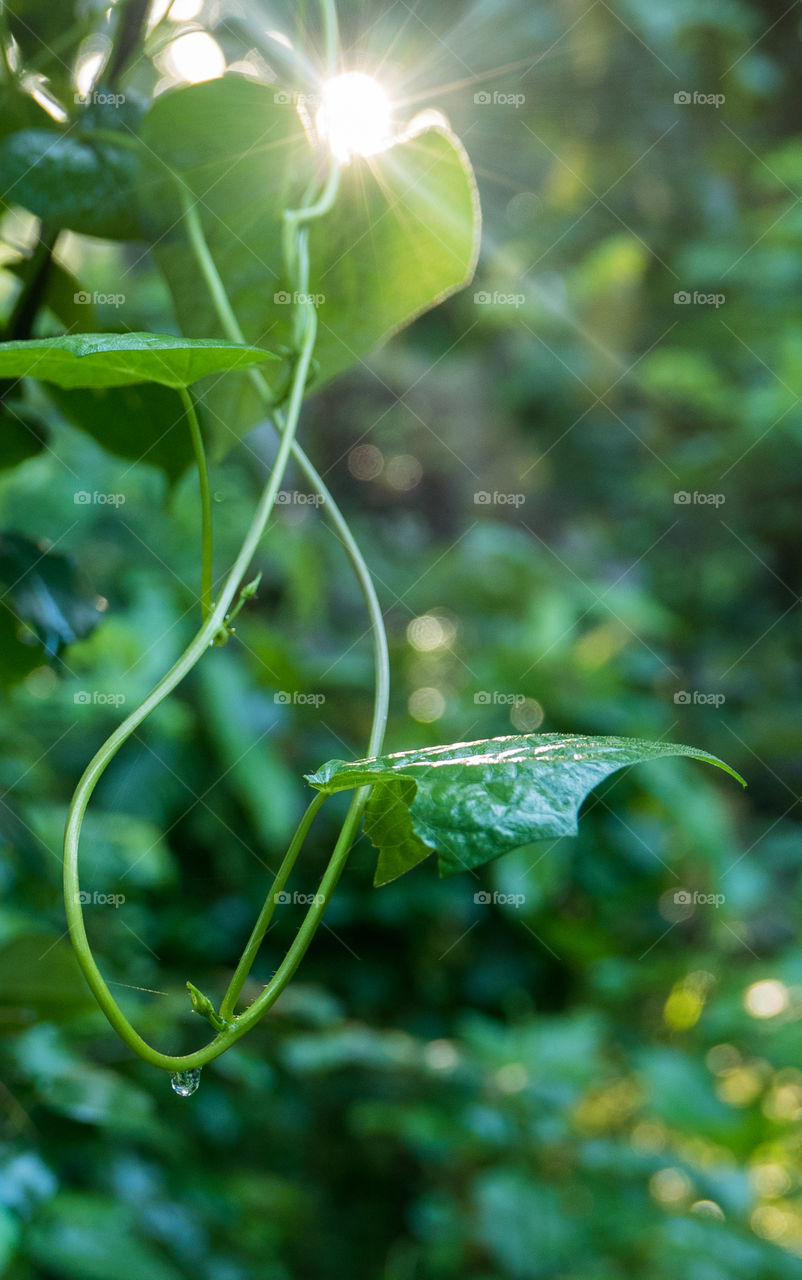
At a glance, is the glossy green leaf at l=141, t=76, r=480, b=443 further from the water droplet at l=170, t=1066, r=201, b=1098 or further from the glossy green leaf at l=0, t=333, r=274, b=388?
the water droplet at l=170, t=1066, r=201, b=1098

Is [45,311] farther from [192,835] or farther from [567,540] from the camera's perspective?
[567,540]

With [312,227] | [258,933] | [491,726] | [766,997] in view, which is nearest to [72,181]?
[312,227]

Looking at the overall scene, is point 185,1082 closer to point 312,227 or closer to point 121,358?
point 121,358

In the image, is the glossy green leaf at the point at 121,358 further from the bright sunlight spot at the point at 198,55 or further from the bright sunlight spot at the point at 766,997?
the bright sunlight spot at the point at 766,997

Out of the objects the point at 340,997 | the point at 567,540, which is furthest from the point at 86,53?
the point at 567,540

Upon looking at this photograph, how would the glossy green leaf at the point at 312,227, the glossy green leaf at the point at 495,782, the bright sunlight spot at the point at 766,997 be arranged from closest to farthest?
the glossy green leaf at the point at 495,782
the glossy green leaf at the point at 312,227
the bright sunlight spot at the point at 766,997

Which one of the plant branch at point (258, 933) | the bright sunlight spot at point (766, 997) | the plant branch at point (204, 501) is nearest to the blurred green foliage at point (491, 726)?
the bright sunlight spot at point (766, 997)

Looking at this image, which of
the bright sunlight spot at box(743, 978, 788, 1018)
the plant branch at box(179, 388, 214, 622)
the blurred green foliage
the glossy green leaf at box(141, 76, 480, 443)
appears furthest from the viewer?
the bright sunlight spot at box(743, 978, 788, 1018)

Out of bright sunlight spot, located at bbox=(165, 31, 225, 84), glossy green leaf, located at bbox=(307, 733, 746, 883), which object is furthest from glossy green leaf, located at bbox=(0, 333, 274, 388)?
bright sunlight spot, located at bbox=(165, 31, 225, 84)
